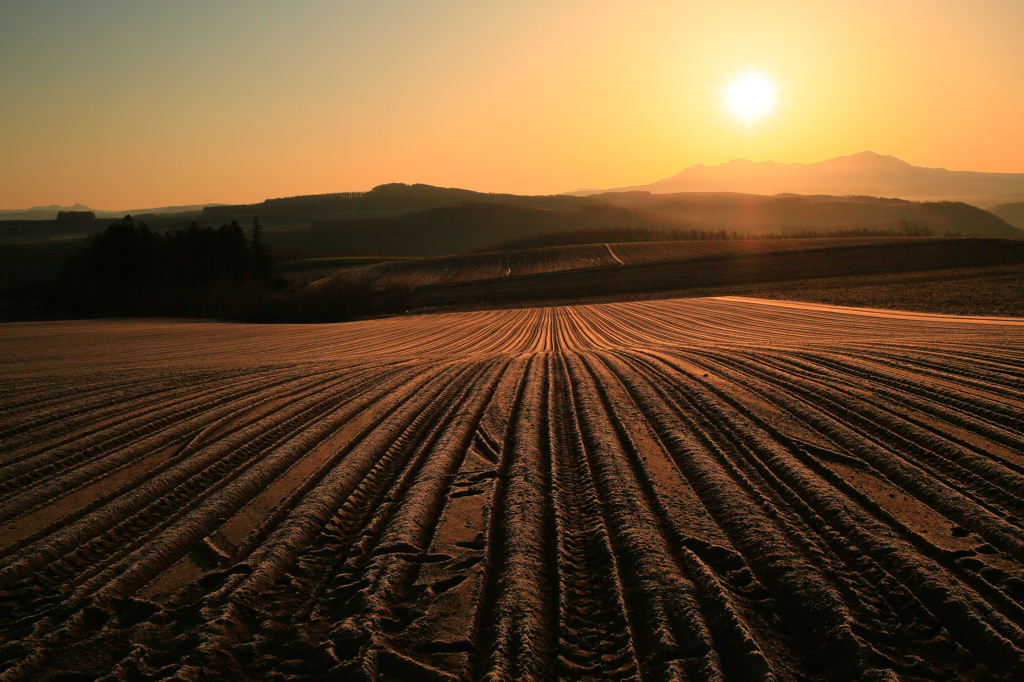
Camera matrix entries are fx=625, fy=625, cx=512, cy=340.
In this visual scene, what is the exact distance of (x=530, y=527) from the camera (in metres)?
4.56

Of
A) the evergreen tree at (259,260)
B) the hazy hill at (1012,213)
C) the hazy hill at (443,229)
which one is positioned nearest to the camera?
the evergreen tree at (259,260)

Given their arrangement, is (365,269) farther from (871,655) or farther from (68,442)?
(871,655)

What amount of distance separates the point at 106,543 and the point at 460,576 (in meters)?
2.64

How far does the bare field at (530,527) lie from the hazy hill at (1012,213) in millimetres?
143499

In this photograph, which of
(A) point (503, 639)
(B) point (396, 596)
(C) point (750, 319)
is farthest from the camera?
(C) point (750, 319)

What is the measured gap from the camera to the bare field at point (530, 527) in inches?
124

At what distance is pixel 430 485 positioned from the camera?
5449mm

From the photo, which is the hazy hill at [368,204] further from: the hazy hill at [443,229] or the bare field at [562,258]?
the bare field at [562,258]

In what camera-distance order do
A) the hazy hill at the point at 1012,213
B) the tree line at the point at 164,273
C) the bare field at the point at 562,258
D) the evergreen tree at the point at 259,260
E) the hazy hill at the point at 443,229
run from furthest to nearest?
the hazy hill at the point at 1012,213 → the hazy hill at the point at 443,229 → the bare field at the point at 562,258 → the evergreen tree at the point at 259,260 → the tree line at the point at 164,273

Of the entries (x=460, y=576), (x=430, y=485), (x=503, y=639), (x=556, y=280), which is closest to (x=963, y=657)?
(x=503, y=639)

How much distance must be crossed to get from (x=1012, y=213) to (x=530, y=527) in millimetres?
158676

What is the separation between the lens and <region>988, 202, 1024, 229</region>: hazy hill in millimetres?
119625

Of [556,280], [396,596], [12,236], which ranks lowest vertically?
[396,596]

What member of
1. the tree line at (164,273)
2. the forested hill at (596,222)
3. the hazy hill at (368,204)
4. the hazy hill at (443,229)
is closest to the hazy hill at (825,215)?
the forested hill at (596,222)
